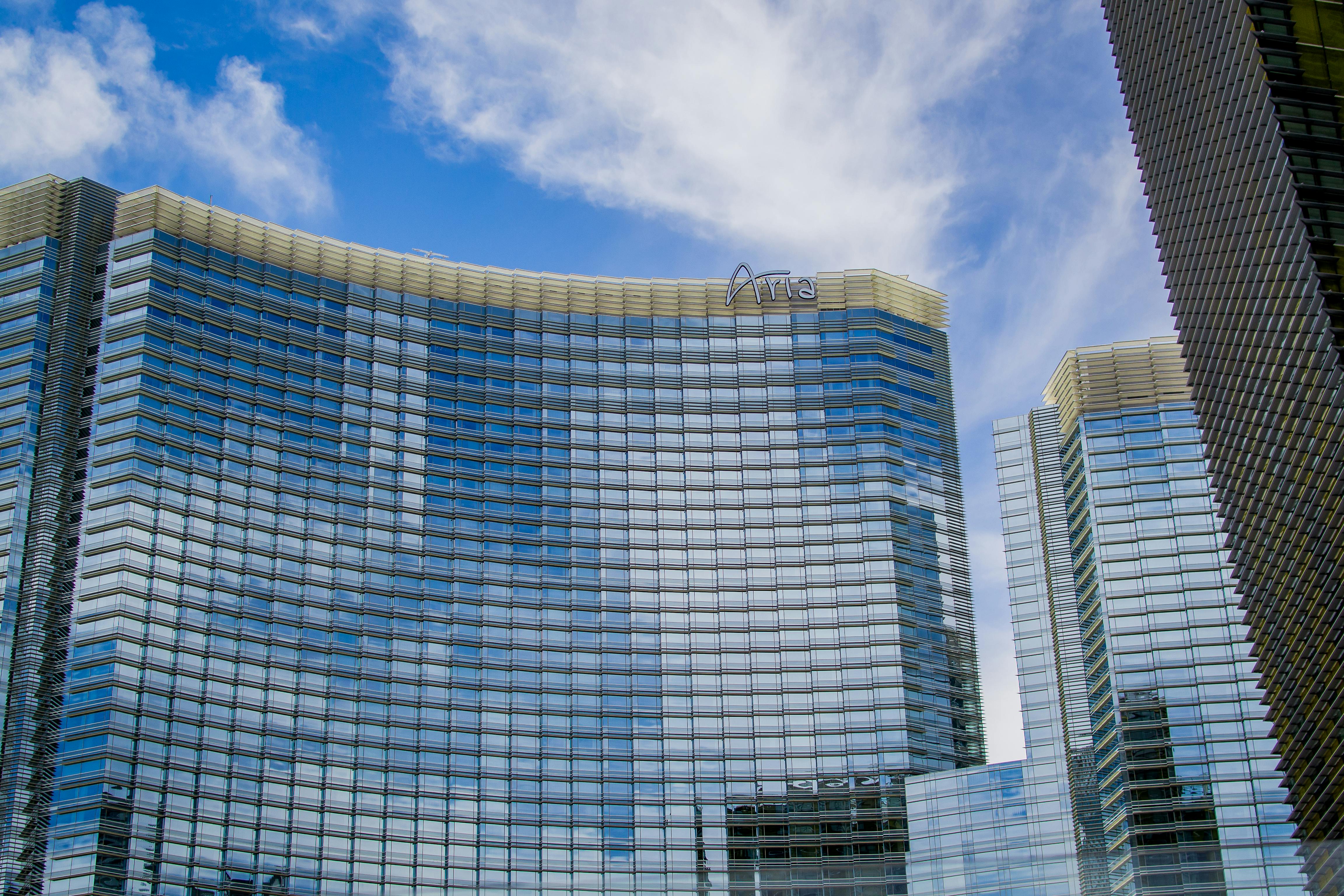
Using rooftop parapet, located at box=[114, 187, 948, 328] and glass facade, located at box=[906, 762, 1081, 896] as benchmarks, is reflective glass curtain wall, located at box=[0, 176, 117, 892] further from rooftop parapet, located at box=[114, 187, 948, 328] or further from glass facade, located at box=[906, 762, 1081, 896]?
glass facade, located at box=[906, 762, 1081, 896]

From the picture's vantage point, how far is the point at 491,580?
142m

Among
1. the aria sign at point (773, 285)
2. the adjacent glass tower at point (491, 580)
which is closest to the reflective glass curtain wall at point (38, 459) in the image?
the adjacent glass tower at point (491, 580)

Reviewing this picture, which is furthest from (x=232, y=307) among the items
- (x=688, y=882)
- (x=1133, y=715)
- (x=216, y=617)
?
(x=1133, y=715)

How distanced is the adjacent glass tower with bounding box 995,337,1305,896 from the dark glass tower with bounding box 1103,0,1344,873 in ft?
131

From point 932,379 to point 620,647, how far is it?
47181mm

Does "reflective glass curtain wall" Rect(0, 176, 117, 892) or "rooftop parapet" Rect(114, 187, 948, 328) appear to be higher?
"rooftop parapet" Rect(114, 187, 948, 328)

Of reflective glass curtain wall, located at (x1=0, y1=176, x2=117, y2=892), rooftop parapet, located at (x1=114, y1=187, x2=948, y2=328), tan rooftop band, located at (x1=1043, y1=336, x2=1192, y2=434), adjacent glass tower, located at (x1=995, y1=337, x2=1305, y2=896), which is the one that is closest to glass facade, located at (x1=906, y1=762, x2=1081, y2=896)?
adjacent glass tower, located at (x1=995, y1=337, x2=1305, y2=896)

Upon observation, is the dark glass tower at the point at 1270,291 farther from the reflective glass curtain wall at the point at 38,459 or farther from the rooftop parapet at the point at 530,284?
the reflective glass curtain wall at the point at 38,459

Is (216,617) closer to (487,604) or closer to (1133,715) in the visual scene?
(487,604)

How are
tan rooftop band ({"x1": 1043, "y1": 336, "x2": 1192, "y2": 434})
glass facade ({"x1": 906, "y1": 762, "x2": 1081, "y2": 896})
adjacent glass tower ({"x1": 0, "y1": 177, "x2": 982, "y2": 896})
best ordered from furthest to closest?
tan rooftop band ({"x1": 1043, "y1": 336, "x2": 1192, "y2": 434}) → glass facade ({"x1": 906, "y1": 762, "x2": 1081, "y2": 896}) → adjacent glass tower ({"x1": 0, "y1": 177, "x2": 982, "y2": 896})

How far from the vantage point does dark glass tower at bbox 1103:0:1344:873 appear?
224ft

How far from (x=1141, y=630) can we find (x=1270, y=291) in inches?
2661

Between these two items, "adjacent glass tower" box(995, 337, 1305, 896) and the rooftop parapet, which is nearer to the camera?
"adjacent glass tower" box(995, 337, 1305, 896)

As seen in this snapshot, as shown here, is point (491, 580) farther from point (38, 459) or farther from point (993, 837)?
point (993, 837)
